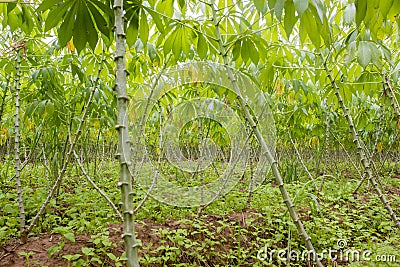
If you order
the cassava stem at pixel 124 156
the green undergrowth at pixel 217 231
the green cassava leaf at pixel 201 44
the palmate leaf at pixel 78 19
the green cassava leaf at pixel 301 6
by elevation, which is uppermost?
the green cassava leaf at pixel 201 44

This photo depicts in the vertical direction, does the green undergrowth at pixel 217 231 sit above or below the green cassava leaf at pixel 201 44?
below

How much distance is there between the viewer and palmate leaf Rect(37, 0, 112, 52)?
817 millimetres

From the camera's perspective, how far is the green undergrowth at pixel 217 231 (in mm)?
1630

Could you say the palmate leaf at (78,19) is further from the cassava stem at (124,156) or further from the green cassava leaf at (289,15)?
the green cassava leaf at (289,15)

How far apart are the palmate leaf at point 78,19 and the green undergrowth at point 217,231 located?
0.85 m

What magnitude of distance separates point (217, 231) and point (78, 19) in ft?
4.84

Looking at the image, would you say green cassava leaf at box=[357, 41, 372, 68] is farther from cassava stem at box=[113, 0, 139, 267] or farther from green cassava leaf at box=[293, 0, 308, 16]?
cassava stem at box=[113, 0, 139, 267]

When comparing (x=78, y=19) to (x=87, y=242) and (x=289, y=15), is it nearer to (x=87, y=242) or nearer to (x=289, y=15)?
(x=289, y=15)

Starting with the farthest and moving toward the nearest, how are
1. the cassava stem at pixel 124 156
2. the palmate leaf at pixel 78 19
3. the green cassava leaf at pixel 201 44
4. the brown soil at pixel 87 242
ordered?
the brown soil at pixel 87 242 → the green cassava leaf at pixel 201 44 → the palmate leaf at pixel 78 19 → the cassava stem at pixel 124 156

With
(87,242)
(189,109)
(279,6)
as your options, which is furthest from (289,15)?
(87,242)

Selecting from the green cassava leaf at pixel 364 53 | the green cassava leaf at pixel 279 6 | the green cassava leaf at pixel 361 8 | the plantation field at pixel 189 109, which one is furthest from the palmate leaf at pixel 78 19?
the green cassava leaf at pixel 364 53

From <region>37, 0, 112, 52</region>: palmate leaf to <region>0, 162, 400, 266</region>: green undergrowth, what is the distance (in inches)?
33.3

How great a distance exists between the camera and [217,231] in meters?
1.94

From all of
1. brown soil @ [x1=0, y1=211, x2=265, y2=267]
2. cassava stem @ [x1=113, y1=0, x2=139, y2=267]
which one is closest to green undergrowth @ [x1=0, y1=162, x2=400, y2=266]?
brown soil @ [x1=0, y1=211, x2=265, y2=267]
